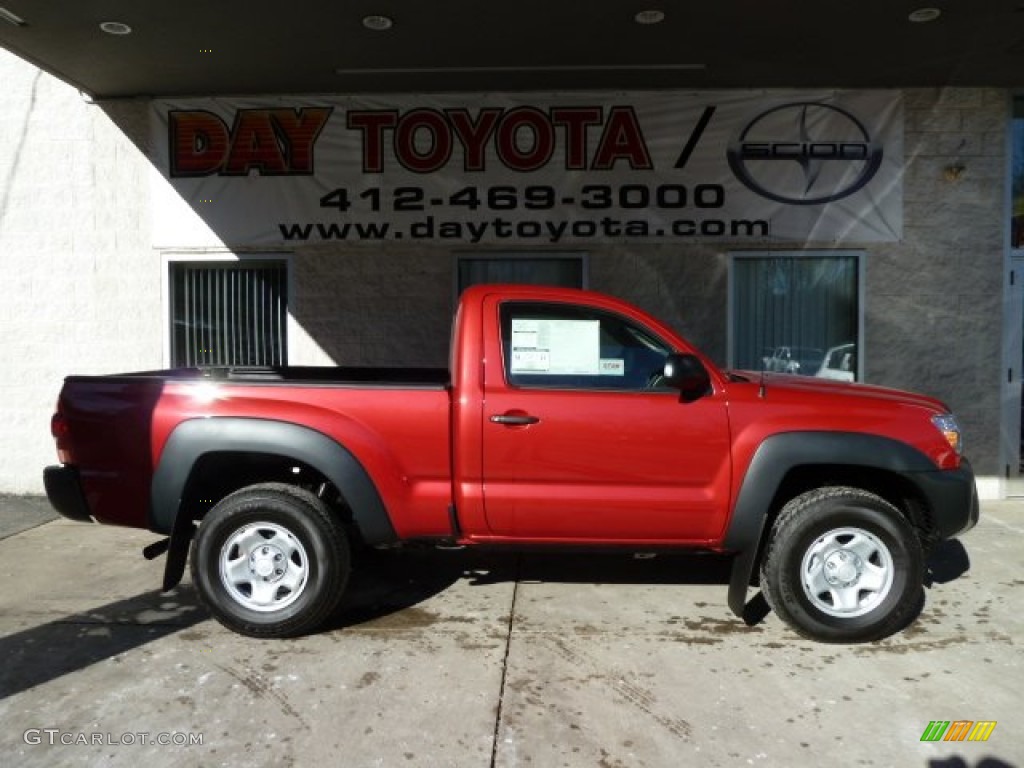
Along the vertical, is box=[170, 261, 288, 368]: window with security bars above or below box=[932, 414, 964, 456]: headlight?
above

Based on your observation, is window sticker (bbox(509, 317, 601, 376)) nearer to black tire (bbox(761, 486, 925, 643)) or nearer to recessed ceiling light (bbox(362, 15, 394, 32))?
black tire (bbox(761, 486, 925, 643))

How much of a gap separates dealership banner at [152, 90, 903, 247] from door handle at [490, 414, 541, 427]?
3.94 m

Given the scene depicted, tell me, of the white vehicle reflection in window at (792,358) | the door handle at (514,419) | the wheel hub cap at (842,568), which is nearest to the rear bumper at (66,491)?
the door handle at (514,419)

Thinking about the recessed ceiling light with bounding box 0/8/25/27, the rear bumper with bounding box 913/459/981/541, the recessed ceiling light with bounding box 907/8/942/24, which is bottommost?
the rear bumper with bounding box 913/459/981/541

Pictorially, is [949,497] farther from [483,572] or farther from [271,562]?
[271,562]

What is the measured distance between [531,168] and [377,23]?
213 cm

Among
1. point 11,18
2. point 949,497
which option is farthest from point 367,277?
point 949,497

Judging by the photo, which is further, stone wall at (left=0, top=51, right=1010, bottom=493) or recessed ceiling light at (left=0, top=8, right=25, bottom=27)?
stone wall at (left=0, top=51, right=1010, bottom=493)

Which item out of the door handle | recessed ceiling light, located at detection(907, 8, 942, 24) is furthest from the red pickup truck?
recessed ceiling light, located at detection(907, 8, 942, 24)

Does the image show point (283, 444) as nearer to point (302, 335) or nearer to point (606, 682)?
point (606, 682)

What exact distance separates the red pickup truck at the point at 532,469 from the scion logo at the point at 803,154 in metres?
3.94

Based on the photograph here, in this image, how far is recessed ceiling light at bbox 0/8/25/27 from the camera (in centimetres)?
583

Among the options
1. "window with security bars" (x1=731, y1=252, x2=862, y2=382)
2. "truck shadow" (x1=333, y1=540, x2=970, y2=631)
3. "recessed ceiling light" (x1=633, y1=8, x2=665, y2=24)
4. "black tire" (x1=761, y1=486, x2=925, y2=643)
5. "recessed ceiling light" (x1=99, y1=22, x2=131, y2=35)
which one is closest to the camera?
"black tire" (x1=761, y1=486, x2=925, y2=643)

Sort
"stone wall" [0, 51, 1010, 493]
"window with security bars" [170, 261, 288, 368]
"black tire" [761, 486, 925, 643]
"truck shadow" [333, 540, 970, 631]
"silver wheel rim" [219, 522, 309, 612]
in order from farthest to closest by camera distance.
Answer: "window with security bars" [170, 261, 288, 368] < "stone wall" [0, 51, 1010, 493] < "truck shadow" [333, 540, 970, 631] < "silver wheel rim" [219, 522, 309, 612] < "black tire" [761, 486, 925, 643]
